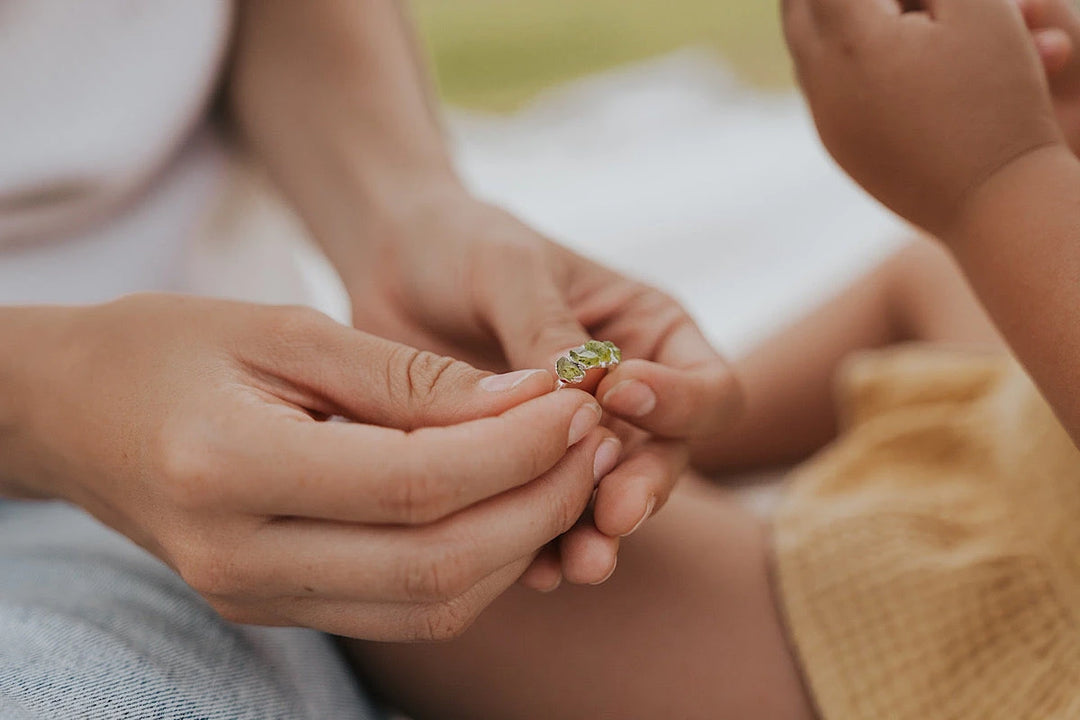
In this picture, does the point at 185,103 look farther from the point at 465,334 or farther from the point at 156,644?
the point at 156,644

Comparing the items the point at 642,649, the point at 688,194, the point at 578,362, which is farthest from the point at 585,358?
the point at 688,194

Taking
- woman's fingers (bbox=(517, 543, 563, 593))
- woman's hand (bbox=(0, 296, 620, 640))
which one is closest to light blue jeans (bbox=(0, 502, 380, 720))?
woman's hand (bbox=(0, 296, 620, 640))

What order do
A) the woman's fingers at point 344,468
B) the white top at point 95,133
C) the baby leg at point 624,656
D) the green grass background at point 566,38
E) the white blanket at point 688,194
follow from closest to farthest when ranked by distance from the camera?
the woman's fingers at point 344,468 → the baby leg at point 624,656 → the white top at point 95,133 → the white blanket at point 688,194 → the green grass background at point 566,38

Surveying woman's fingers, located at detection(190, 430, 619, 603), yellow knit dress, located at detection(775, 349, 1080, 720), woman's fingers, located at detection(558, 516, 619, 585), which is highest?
woman's fingers, located at detection(190, 430, 619, 603)

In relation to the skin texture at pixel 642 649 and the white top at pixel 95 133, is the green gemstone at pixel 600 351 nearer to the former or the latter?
the skin texture at pixel 642 649

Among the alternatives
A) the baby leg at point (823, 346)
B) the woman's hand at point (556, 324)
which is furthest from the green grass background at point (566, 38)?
the woman's hand at point (556, 324)

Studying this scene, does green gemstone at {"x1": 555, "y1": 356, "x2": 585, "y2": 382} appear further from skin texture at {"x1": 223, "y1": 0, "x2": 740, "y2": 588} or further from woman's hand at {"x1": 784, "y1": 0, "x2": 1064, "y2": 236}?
woman's hand at {"x1": 784, "y1": 0, "x2": 1064, "y2": 236}
